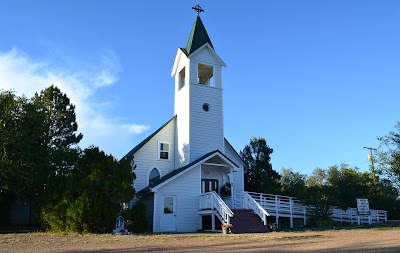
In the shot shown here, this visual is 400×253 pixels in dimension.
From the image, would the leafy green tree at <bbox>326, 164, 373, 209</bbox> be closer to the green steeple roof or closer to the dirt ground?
the green steeple roof

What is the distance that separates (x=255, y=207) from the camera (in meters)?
23.8

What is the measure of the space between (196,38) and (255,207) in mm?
14507

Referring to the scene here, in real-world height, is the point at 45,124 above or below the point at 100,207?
above

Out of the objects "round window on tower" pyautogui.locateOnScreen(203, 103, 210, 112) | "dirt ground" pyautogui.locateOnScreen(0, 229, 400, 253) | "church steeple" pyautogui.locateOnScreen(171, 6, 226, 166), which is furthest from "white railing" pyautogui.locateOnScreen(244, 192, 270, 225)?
"round window on tower" pyautogui.locateOnScreen(203, 103, 210, 112)

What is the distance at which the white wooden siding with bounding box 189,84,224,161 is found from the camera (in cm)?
2806

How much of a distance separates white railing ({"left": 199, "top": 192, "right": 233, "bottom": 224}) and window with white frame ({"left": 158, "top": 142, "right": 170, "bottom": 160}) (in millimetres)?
5422

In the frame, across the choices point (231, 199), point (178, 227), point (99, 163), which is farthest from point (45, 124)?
point (231, 199)

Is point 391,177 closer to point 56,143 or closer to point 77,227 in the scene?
point 77,227

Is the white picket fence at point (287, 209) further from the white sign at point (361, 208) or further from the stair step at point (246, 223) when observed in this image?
the white sign at point (361, 208)

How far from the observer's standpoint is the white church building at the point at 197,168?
23.7 metres

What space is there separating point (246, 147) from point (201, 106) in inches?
405

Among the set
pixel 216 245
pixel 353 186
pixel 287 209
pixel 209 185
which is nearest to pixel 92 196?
pixel 216 245

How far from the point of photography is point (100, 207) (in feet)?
64.3

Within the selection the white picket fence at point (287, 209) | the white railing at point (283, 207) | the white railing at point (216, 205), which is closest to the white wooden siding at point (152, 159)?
the white railing at point (216, 205)
